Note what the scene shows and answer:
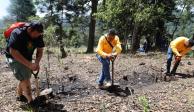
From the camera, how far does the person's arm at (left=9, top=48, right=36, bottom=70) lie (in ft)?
24.4

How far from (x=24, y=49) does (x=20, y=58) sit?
0.29 m

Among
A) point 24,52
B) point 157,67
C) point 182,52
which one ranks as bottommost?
point 157,67

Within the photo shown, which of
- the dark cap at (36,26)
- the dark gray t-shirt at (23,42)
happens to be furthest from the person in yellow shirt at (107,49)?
the dark cap at (36,26)

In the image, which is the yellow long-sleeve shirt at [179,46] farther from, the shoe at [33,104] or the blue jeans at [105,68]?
the shoe at [33,104]

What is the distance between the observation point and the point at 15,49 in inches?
293

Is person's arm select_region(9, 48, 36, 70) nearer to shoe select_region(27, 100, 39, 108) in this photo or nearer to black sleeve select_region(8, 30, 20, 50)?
black sleeve select_region(8, 30, 20, 50)

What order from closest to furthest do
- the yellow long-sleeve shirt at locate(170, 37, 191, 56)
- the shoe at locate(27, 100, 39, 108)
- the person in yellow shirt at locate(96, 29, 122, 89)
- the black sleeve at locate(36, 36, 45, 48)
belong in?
the black sleeve at locate(36, 36, 45, 48), the shoe at locate(27, 100, 39, 108), the person in yellow shirt at locate(96, 29, 122, 89), the yellow long-sleeve shirt at locate(170, 37, 191, 56)

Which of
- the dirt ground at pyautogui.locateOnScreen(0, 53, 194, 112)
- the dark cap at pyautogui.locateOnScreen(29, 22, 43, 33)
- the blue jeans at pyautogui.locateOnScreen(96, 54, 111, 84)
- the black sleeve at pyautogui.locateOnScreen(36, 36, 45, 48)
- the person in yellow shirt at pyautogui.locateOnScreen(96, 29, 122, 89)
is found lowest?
the dirt ground at pyautogui.locateOnScreen(0, 53, 194, 112)

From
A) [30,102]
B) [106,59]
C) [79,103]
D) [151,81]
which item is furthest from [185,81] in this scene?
[30,102]

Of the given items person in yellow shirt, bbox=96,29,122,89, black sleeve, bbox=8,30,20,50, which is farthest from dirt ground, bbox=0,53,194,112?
black sleeve, bbox=8,30,20,50

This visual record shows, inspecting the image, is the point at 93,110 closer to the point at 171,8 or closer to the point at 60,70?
the point at 60,70

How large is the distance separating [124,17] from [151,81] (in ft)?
54.9

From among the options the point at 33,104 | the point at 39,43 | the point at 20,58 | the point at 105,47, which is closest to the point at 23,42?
the point at 20,58

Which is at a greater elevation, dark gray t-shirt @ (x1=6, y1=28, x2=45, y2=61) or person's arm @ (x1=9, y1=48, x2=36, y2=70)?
dark gray t-shirt @ (x1=6, y1=28, x2=45, y2=61)
